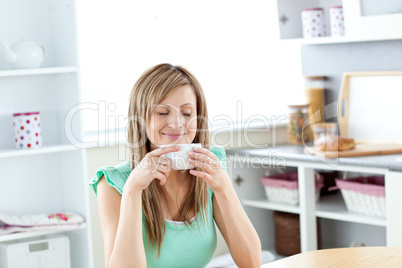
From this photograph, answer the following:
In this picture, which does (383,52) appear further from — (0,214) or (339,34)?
(0,214)

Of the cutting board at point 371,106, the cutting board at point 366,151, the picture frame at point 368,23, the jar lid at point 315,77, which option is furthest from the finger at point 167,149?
the jar lid at point 315,77

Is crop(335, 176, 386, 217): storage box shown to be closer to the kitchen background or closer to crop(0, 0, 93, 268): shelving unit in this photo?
the kitchen background

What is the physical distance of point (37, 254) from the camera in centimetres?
265

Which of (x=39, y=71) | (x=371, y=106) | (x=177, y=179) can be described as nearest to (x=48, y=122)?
(x=39, y=71)

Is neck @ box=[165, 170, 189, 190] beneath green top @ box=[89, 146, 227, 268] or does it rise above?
above

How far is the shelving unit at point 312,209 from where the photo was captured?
266cm

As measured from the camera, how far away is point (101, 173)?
5.73 feet

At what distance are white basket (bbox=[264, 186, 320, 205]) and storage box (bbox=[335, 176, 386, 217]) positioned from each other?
24cm

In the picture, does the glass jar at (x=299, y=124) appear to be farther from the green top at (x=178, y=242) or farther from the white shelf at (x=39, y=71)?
the green top at (x=178, y=242)

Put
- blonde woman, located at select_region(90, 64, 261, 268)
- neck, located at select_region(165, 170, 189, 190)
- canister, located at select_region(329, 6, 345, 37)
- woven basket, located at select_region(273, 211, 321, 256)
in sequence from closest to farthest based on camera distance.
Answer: blonde woman, located at select_region(90, 64, 261, 268) < neck, located at select_region(165, 170, 189, 190) < canister, located at select_region(329, 6, 345, 37) < woven basket, located at select_region(273, 211, 321, 256)

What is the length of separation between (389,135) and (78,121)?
1.54 m

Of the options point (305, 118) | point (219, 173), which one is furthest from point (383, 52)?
point (219, 173)

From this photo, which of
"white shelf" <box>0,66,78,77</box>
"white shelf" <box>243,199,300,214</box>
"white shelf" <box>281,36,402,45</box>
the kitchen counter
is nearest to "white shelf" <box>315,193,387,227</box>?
"white shelf" <box>243,199,300,214</box>

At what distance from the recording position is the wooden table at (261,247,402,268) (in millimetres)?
1548
